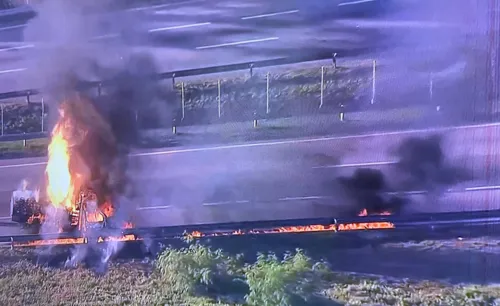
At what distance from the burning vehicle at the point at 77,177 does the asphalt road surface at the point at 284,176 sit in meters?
0.17

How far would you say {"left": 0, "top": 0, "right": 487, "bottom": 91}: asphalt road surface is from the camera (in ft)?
8.46

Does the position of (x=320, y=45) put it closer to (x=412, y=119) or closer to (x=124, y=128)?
(x=412, y=119)

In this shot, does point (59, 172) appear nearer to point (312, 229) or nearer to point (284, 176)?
point (284, 176)

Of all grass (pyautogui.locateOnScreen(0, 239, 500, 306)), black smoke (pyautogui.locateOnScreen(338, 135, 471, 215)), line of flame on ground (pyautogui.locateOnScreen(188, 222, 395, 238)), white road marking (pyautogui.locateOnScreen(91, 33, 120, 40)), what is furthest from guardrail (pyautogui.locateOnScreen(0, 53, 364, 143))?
grass (pyautogui.locateOnScreen(0, 239, 500, 306))

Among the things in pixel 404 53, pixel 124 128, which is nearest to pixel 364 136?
pixel 404 53

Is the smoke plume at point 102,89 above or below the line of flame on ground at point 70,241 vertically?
above

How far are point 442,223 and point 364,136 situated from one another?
0.52 metres

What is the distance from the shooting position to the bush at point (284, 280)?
2.61 m

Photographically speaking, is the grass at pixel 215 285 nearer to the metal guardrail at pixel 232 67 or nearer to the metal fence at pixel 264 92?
the metal fence at pixel 264 92

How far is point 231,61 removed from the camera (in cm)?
287

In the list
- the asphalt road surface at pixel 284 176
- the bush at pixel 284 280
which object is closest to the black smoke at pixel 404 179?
the asphalt road surface at pixel 284 176

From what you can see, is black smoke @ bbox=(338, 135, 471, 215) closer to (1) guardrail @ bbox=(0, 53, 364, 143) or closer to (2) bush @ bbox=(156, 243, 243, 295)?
(1) guardrail @ bbox=(0, 53, 364, 143)

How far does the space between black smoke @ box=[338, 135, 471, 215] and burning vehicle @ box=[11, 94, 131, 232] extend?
1199mm

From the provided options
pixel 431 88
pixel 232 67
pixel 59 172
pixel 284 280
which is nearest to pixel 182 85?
pixel 232 67
